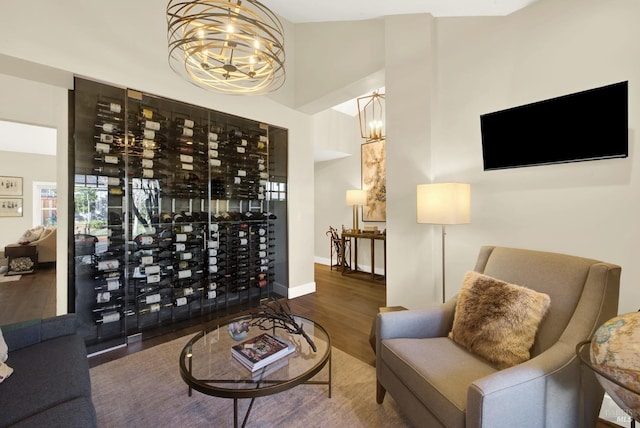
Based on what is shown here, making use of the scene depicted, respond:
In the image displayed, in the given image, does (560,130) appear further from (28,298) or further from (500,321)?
(28,298)

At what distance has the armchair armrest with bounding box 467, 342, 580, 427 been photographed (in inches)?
39.5

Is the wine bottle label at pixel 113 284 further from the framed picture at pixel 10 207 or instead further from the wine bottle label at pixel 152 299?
the framed picture at pixel 10 207

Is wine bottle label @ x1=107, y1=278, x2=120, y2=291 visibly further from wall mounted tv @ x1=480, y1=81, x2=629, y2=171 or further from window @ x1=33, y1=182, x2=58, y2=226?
window @ x1=33, y1=182, x2=58, y2=226

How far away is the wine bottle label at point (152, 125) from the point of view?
272 cm

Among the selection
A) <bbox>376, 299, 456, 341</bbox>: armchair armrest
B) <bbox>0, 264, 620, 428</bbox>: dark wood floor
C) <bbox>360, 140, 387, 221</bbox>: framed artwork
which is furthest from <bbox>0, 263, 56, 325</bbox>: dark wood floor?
<bbox>360, 140, 387, 221</bbox>: framed artwork

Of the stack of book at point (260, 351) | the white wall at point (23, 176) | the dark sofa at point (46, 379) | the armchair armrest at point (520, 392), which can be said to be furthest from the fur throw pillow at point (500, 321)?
the white wall at point (23, 176)

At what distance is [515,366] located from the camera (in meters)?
1.11

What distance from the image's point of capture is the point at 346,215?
565cm

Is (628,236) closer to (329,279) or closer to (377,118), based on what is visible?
A: (329,279)

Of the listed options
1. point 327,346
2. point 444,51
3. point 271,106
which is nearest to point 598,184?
point 444,51

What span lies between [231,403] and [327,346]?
0.73m

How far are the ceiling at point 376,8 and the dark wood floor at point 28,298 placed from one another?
4640 mm

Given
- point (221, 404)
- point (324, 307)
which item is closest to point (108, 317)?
point (221, 404)

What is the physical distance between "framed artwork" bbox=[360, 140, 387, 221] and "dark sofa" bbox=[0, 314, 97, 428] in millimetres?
4318
